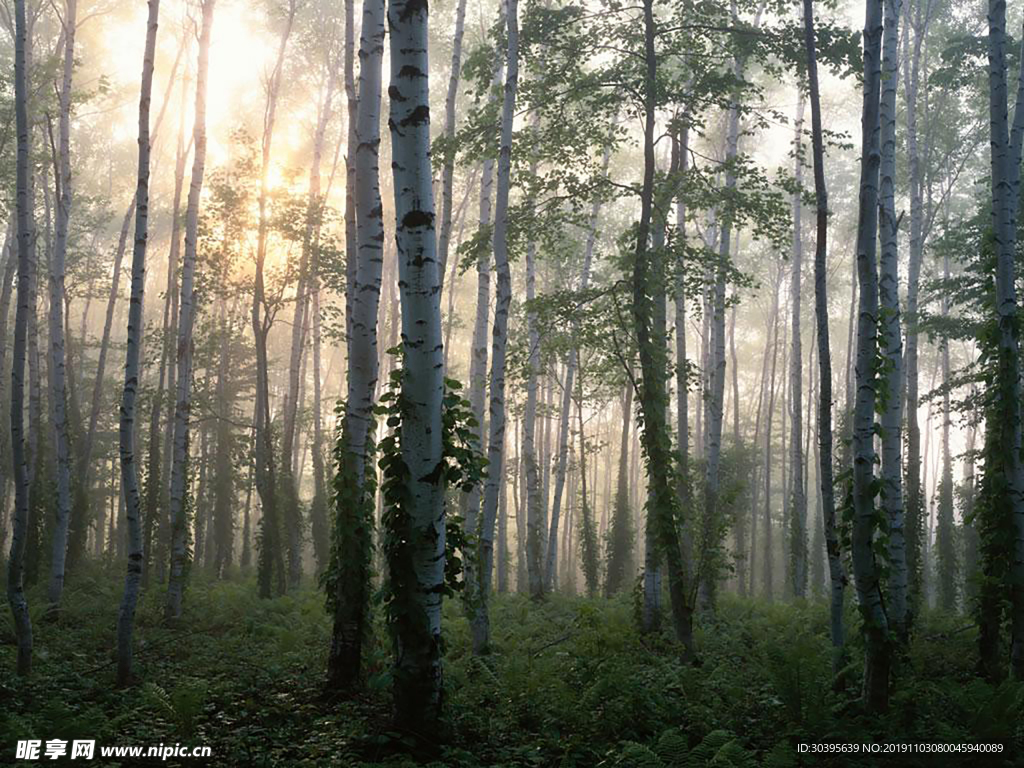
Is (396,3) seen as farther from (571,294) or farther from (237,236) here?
(237,236)

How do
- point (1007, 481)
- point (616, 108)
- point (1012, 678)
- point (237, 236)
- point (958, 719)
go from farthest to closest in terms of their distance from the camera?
point (237, 236) → point (616, 108) → point (1007, 481) → point (1012, 678) → point (958, 719)

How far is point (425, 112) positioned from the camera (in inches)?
199

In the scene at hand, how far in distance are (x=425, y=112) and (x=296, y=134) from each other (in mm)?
26983

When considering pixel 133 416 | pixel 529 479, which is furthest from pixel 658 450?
pixel 529 479

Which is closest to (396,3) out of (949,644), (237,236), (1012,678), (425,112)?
(425,112)

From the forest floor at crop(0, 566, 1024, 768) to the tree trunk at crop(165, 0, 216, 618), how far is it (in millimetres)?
2031

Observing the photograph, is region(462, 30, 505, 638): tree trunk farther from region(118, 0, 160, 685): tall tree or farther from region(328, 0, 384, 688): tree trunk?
region(118, 0, 160, 685): tall tree

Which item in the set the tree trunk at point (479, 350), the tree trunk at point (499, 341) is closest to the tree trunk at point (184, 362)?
the tree trunk at point (479, 350)

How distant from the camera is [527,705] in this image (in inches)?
259

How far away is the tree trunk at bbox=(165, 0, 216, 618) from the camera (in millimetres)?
12820

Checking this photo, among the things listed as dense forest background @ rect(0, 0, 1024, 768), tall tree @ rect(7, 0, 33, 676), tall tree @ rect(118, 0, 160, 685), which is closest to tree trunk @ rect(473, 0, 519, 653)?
dense forest background @ rect(0, 0, 1024, 768)

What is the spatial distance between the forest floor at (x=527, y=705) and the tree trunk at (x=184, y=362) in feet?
6.66

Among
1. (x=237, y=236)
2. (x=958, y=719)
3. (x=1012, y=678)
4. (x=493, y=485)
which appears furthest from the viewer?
(x=237, y=236)

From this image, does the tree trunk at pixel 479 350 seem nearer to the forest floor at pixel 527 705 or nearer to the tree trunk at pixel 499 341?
the tree trunk at pixel 499 341
